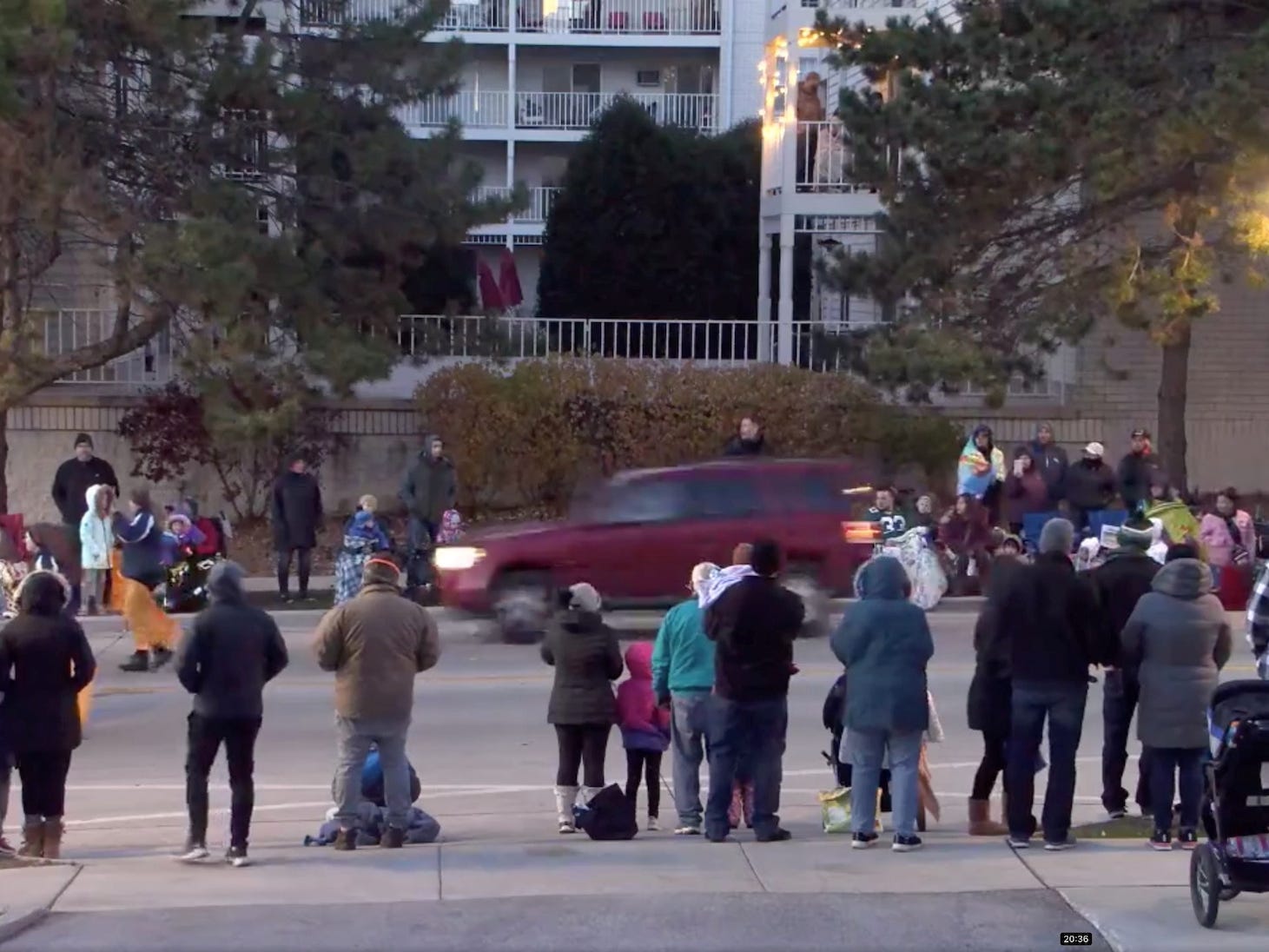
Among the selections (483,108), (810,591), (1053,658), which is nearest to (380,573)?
(1053,658)

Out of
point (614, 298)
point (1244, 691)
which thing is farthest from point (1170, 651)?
point (614, 298)

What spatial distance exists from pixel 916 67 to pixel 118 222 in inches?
393

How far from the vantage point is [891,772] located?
10.1 m

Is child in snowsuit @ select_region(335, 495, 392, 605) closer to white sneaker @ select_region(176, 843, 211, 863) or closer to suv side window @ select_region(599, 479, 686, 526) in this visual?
suv side window @ select_region(599, 479, 686, 526)

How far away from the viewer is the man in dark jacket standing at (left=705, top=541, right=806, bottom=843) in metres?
10.0

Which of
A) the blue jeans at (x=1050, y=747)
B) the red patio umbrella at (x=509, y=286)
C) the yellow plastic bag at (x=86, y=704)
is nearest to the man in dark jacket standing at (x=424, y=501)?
the yellow plastic bag at (x=86, y=704)

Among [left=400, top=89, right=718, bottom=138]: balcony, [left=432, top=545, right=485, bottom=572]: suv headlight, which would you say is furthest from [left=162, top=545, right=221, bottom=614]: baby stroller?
[left=400, top=89, right=718, bottom=138]: balcony

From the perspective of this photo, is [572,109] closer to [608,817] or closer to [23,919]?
[608,817]

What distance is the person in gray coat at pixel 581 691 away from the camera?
10.8 meters

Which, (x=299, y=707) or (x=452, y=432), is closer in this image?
(x=299, y=707)

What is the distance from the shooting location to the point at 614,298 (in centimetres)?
3938

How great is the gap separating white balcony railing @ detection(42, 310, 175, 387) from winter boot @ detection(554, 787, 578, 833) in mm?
16196

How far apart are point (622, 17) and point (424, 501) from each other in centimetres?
2790

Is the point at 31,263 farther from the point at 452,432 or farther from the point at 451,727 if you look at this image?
the point at 451,727
